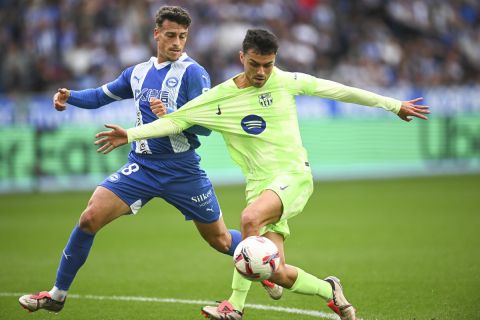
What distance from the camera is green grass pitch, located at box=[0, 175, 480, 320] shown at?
7.86 m

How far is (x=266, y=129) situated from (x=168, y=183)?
1.17m

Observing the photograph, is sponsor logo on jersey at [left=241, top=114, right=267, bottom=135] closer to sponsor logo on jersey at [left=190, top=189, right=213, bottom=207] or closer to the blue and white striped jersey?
the blue and white striped jersey

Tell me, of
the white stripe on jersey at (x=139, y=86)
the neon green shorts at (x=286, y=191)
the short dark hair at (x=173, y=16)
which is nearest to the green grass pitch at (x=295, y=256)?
the neon green shorts at (x=286, y=191)

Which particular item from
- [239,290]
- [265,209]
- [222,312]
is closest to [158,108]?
[265,209]

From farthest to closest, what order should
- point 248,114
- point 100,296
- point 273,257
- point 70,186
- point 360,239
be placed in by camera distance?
point 70,186 → point 360,239 → point 100,296 → point 248,114 → point 273,257

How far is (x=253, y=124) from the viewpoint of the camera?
6.98 m

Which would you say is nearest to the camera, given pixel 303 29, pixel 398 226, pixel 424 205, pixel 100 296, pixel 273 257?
pixel 273 257

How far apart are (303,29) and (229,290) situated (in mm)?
15368

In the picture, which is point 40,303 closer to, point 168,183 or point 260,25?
point 168,183

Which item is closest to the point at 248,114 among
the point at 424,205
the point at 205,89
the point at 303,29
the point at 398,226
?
the point at 205,89

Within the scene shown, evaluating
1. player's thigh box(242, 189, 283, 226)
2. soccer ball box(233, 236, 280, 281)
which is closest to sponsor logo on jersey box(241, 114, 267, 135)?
player's thigh box(242, 189, 283, 226)

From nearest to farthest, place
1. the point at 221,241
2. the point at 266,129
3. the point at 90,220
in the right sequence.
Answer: the point at 266,129 < the point at 90,220 < the point at 221,241

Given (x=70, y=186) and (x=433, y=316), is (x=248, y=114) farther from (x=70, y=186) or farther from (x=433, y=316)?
(x=70, y=186)

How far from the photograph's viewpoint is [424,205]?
51.4ft
